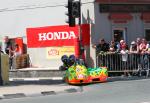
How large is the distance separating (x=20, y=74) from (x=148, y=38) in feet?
24.4

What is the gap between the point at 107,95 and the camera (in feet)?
57.8

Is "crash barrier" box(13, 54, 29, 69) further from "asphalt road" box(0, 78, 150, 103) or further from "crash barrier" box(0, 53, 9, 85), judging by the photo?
"asphalt road" box(0, 78, 150, 103)

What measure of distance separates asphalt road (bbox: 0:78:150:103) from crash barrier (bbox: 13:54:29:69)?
878 centimetres

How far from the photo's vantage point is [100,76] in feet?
73.3

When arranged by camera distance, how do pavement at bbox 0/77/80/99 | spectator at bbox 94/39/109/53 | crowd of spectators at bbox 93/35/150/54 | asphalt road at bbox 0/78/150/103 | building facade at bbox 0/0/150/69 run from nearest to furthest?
asphalt road at bbox 0/78/150/103, pavement at bbox 0/77/80/99, crowd of spectators at bbox 93/35/150/54, spectator at bbox 94/39/109/53, building facade at bbox 0/0/150/69

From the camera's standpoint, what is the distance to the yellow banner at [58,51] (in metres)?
28.0

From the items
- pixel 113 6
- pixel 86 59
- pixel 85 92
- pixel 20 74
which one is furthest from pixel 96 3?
pixel 85 92

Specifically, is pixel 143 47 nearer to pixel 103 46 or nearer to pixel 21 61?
pixel 103 46

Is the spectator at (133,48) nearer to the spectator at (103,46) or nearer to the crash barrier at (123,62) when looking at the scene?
the crash barrier at (123,62)

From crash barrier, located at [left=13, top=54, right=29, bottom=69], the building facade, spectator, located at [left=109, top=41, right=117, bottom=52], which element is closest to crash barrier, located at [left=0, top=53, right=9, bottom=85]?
spectator, located at [left=109, top=41, right=117, bottom=52]

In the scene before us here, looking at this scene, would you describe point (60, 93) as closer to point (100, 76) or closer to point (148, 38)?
point (100, 76)

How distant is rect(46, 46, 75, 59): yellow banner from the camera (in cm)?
2803

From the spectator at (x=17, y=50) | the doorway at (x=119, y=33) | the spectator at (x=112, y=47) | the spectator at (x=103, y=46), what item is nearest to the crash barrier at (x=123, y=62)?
the spectator at (x=112, y=47)

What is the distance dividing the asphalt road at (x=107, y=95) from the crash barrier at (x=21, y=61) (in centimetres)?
878
